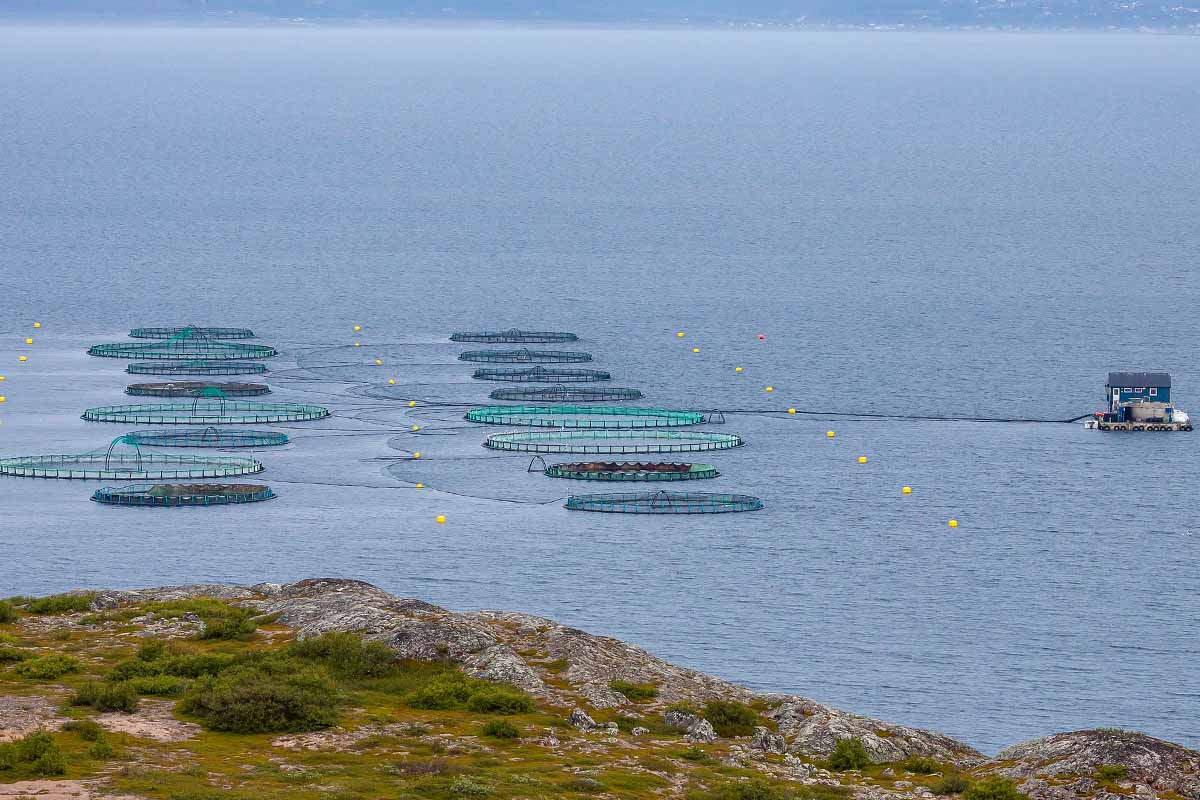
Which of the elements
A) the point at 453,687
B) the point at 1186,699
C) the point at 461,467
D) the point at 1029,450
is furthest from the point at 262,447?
the point at 453,687

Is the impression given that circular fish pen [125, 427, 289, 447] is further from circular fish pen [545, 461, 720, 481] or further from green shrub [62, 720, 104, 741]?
green shrub [62, 720, 104, 741]

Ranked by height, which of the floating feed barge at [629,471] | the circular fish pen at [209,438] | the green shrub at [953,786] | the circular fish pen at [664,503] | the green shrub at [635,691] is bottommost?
the green shrub at [953,786]

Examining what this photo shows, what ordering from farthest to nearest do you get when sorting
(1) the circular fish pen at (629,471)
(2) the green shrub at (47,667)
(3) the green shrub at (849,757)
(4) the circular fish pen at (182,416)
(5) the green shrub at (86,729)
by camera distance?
(4) the circular fish pen at (182,416) < (1) the circular fish pen at (629,471) < (2) the green shrub at (47,667) < (3) the green shrub at (849,757) < (5) the green shrub at (86,729)

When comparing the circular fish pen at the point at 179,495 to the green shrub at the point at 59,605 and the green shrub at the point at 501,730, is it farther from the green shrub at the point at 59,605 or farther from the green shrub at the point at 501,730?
the green shrub at the point at 501,730

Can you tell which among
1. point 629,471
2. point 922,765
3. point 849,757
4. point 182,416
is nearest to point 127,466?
point 182,416

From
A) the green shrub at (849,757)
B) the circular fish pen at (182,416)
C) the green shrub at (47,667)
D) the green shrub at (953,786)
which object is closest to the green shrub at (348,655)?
the green shrub at (47,667)

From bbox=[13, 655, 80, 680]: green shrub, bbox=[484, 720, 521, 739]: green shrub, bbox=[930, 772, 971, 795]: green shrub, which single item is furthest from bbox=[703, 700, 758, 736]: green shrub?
bbox=[13, 655, 80, 680]: green shrub

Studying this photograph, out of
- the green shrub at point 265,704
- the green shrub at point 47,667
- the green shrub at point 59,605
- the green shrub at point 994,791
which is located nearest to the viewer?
the green shrub at point 994,791
